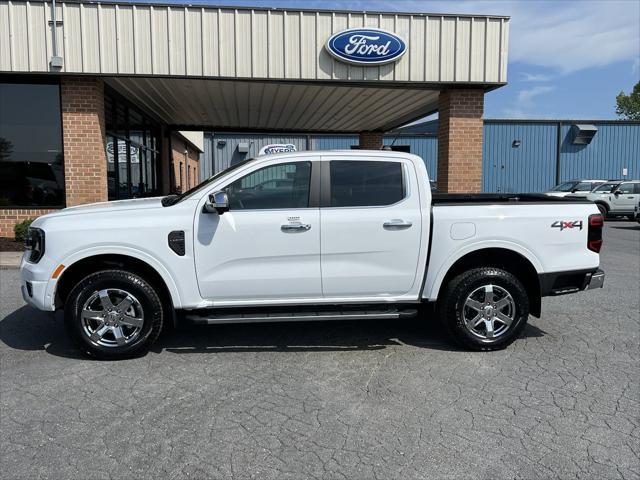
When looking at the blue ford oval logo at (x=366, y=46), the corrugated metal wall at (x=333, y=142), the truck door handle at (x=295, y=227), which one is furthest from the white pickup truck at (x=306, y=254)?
the corrugated metal wall at (x=333, y=142)

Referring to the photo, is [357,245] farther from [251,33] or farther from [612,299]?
[251,33]

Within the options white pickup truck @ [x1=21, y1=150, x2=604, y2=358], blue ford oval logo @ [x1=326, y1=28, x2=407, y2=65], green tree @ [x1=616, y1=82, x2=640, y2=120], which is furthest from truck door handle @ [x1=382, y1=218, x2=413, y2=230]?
green tree @ [x1=616, y1=82, x2=640, y2=120]

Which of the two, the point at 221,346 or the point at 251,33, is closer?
the point at 221,346

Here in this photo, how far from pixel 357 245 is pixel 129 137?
1034 cm

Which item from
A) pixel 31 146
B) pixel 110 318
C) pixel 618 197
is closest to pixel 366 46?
pixel 31 146

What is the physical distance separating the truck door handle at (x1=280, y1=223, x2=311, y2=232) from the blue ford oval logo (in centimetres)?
631

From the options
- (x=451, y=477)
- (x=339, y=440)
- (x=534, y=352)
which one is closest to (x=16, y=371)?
(x=339, y=440)

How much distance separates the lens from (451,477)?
9.26ft

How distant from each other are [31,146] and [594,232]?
33.4ft

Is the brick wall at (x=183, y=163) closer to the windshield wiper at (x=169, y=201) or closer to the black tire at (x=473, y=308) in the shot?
the windshield wiper at (x=169, y=201)

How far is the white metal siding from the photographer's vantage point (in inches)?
372

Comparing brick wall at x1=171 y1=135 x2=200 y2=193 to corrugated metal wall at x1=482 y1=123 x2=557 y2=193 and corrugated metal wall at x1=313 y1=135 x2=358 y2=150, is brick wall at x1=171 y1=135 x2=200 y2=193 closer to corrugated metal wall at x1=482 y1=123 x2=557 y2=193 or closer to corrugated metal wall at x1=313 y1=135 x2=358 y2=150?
corrugated metal wall at x1=313 y1=135 x2=358 y2=150

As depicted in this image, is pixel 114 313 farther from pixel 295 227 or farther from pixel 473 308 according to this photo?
pixel 473 308

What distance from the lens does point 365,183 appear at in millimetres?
4820
